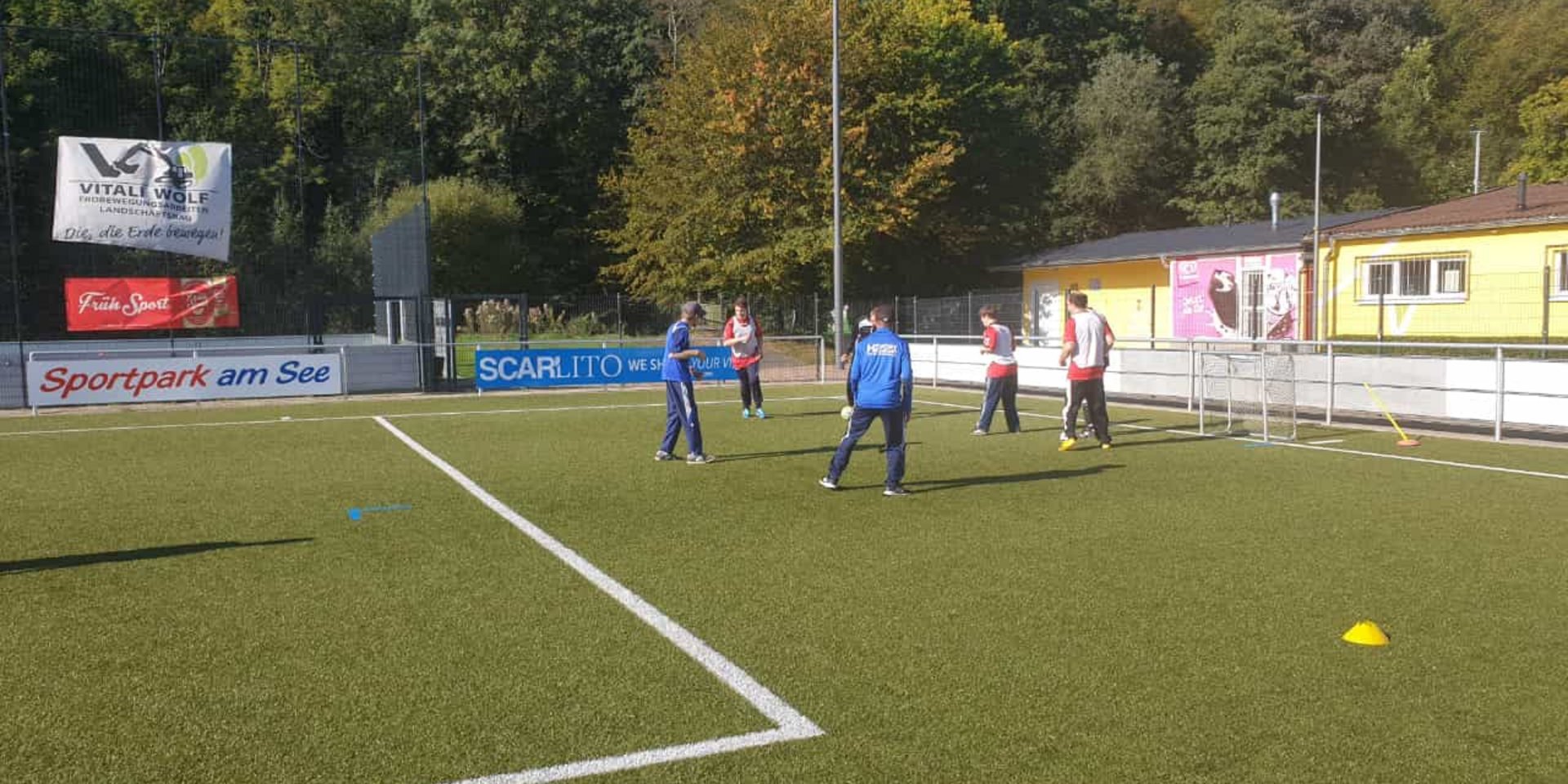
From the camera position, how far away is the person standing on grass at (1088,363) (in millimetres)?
12883

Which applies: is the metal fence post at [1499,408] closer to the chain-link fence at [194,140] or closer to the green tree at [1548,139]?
the chain-link fence at [194,140]

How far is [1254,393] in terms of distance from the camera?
14.8m

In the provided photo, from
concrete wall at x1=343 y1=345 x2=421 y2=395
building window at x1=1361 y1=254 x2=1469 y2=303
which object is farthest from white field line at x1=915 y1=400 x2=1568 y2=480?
concrete wall at x1=343 y1=345 x2=421 y2=395

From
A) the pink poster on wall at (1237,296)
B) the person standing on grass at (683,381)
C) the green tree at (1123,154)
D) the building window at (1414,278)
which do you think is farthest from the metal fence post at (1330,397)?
the green tree at (1123,154)

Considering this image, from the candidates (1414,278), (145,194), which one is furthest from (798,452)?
(1414,278)

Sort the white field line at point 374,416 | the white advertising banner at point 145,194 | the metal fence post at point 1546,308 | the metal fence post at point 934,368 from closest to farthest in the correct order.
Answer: the white field line at point 374,416
the metal fence post at point 1546,308
the white advertising banner at point 145,194
the metal fence post at point 934,368

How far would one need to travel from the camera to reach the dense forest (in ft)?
86.6

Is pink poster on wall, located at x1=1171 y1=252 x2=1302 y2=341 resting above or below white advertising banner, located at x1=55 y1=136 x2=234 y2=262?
below

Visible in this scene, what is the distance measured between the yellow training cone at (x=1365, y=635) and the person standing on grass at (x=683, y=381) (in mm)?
7466

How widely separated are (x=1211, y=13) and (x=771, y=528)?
Result: 62.0 meters

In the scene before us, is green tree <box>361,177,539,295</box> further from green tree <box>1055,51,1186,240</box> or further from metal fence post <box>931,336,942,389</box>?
metal fence post <box>931,336,942,389</box>

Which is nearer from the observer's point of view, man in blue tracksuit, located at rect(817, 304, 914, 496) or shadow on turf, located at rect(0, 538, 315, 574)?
shadow on turf, located at rect(0, 538, 315, 574)

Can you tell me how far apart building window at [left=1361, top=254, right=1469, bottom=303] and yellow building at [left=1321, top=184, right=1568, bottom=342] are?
0.02m

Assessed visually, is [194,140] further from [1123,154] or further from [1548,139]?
[1548,139]
